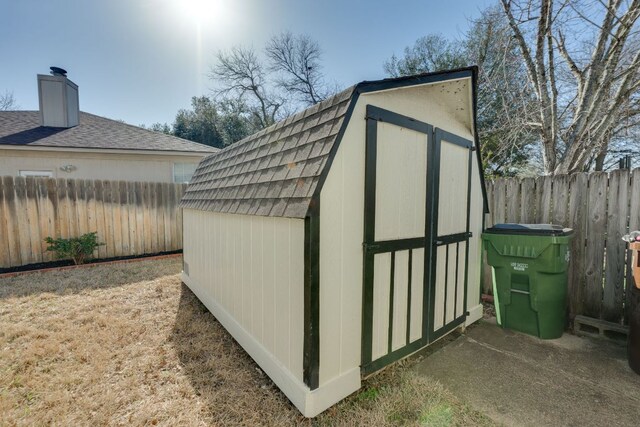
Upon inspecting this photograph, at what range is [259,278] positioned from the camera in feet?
8.71

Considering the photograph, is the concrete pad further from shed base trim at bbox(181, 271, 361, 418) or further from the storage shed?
shed base trim at bbox(181, 271, 361, 418)

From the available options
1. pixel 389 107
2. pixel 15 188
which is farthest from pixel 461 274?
pixel 15 188

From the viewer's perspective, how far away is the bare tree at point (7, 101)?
19656 mm

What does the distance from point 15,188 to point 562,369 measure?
9799 mm

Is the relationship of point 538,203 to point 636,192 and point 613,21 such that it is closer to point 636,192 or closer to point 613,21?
point 636,192

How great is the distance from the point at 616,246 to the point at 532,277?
42.0 inches

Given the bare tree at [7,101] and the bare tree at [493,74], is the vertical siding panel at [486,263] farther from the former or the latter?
the bare tree at [7,101]

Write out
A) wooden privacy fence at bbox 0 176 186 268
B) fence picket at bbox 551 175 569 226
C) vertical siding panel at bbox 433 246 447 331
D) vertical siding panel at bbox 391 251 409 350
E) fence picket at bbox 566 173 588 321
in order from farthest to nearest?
wooden privacy fence at bbox 0 176 186 268 → fence picket at bbox 551 175 569 226 → fence picket at bbox 566 173 588 321 → vertical siding panel at bbox 433 246 447 331 → vertical siding panel at bbox 391 251 409 350

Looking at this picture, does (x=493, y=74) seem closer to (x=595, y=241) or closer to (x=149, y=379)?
(x=595, y=241)

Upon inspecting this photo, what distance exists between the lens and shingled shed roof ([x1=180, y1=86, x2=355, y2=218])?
2.02 m

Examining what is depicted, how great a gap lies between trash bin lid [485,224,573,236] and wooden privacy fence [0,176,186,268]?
308 inches

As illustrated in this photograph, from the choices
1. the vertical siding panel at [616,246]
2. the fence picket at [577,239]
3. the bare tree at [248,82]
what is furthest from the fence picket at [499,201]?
the bare tree at [248,82]

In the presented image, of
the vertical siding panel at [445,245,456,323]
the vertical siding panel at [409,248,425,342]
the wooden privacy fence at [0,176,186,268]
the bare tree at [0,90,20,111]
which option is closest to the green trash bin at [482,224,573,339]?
the vertical siding panel at [445,245,456,323]

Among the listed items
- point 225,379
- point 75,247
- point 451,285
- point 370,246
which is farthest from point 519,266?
point 75,247
